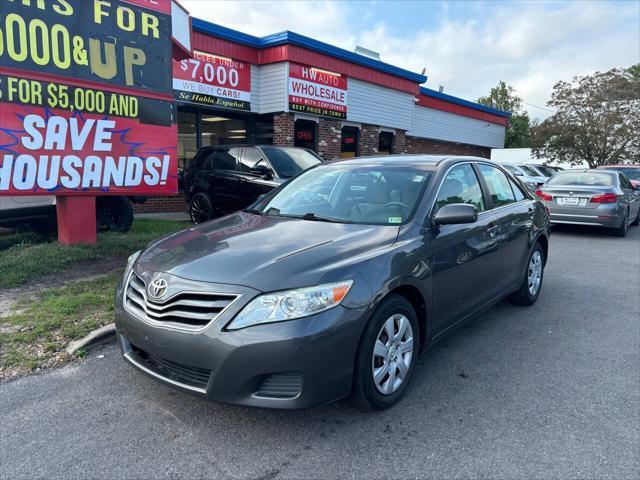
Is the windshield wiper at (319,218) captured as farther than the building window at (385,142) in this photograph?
No

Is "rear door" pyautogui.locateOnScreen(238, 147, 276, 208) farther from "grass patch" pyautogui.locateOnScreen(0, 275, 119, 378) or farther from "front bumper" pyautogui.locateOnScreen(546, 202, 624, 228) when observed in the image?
"front bumper" pyautogui.locateOnScreen(546, 202, 624, 228)

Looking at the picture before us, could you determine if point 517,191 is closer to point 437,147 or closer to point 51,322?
point 51,322

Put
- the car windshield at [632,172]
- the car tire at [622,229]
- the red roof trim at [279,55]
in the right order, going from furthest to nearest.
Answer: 1. the car windshield at [632,172]
2. the red roof trim at [279,55]
3. the car tire at [622,229]

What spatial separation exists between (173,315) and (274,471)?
988 mm

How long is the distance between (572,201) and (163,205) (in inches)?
381

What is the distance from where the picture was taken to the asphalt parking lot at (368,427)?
254cm

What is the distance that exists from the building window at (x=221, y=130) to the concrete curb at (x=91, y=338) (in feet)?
31.4

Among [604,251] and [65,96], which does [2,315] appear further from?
[604,251]

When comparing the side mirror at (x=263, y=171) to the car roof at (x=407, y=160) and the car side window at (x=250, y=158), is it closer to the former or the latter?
the car side window at (x=250, y=158)

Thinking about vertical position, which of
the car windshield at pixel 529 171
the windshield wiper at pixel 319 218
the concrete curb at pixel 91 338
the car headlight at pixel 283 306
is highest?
the car windshield at pixel 529 171

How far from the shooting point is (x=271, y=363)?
2.53 meters

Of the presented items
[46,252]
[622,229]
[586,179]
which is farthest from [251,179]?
[622,229]

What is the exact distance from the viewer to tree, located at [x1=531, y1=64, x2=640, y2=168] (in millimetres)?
28578

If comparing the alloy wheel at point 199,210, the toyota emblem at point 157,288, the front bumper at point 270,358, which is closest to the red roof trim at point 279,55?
the alloy wheel at point 199,210
